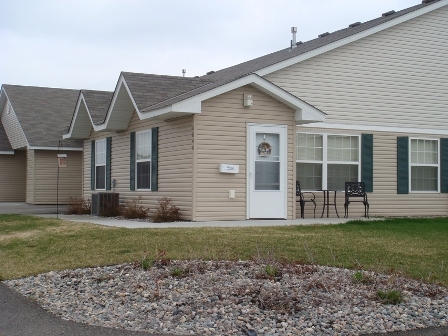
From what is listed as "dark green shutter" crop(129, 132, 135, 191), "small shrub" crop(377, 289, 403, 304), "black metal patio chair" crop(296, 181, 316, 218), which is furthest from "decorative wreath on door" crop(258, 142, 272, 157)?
"small shrub" crop(377, 289, 403, 304)

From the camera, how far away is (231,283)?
23.5 ft

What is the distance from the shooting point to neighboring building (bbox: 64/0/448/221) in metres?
14.5

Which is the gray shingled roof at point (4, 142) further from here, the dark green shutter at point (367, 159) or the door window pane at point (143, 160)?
the dark green shutter at point (367, 159)

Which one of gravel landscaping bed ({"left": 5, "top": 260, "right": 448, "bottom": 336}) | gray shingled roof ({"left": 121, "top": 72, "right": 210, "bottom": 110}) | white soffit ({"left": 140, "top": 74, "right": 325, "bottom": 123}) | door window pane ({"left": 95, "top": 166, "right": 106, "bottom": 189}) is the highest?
gray shingled roof ({"left": 121, "top": 72, "right": 210, "bottom": 110})

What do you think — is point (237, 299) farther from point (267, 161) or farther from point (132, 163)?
point (132, 163)

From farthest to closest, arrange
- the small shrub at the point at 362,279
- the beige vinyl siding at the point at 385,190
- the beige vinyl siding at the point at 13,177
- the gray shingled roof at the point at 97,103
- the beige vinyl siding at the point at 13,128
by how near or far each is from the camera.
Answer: the beige vinyl siding at the point at 13,177
the beige vinyl siding at the point at 13,128
the gray shingled roof at the point at 97,103
the beige vinyl siding at the point at 385,190
the small shrub at the point at 362,279

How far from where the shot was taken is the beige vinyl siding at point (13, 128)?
88.4 ft

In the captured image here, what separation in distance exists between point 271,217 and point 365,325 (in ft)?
29.5

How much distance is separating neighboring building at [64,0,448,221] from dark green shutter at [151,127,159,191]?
25mm

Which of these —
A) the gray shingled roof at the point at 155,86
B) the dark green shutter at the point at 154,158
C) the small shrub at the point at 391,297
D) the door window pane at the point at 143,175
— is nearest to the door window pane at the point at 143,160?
the door window pane at the point at 143,175

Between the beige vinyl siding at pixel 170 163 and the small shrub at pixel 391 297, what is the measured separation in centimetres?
801

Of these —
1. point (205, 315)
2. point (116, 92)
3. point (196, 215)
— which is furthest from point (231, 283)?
point (116, 92)

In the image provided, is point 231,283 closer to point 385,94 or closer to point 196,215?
point 196,215

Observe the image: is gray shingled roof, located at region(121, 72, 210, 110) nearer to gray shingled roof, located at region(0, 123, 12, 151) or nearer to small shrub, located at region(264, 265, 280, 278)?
small shrub, located at region(264, 265, 280, 278)
